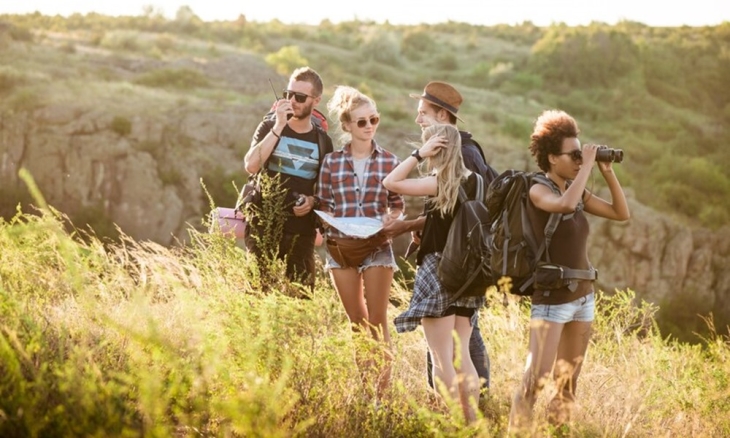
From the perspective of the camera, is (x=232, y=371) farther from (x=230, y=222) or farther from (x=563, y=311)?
(x=230, y=222)

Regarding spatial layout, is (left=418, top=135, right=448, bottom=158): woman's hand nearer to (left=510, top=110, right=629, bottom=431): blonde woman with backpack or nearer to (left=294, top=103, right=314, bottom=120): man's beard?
(left=510, top=110, right=629, bottom=431): blonde woman with backpack

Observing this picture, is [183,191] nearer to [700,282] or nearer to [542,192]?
[700,282]

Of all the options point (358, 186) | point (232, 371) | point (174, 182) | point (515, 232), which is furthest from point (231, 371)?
point (174, 182)

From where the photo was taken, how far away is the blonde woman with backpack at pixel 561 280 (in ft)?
14.5

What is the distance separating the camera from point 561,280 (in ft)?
14.6

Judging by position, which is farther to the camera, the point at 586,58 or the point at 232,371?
the point at 586,58

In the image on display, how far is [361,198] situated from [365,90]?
3451 cm

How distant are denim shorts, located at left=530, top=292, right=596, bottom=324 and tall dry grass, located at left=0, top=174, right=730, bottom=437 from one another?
1.22 feet

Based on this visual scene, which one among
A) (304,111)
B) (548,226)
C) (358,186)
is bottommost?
(358,186)

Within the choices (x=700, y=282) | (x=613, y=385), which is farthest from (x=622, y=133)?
(x=613, y=385)

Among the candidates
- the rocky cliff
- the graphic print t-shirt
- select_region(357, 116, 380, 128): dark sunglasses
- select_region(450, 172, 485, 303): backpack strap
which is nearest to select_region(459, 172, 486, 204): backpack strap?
select_region(450, 172, 485, 303): backpack strap

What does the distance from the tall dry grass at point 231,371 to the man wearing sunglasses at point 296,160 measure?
31 centimetres

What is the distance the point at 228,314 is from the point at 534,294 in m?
1.67

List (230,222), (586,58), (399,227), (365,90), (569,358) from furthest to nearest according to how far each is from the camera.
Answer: (586,58) < (365,90) < (230,222) < (399,227) < (569,358)
